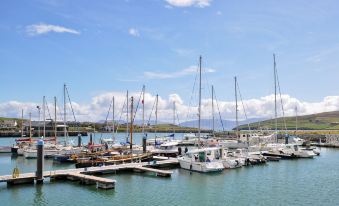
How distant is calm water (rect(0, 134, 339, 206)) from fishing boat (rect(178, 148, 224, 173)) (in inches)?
44.1

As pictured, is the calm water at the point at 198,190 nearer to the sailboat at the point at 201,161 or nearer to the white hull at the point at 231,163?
the sailboat at the point at 201,161

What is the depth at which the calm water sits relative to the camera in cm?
3475

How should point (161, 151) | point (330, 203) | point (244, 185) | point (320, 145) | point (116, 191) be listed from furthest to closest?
point (320, 145)
point (161, 151)
point (244, 185)
point (116, 191)
point (330, 203)

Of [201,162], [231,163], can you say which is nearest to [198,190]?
[201,162]

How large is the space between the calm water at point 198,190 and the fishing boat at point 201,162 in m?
1.12

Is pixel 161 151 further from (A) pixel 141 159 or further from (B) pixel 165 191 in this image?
(B) pixel 165 191

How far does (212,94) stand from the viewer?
87.7 metres

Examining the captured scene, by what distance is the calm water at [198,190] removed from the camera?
3475 cm

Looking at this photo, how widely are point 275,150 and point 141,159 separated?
26.3m

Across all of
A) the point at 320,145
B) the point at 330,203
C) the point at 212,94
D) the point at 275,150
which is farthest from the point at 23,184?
the point at 320,145

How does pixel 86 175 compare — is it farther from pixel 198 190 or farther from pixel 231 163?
pixel 231 163

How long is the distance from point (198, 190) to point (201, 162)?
10.9 m

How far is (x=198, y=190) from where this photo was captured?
40156 mm

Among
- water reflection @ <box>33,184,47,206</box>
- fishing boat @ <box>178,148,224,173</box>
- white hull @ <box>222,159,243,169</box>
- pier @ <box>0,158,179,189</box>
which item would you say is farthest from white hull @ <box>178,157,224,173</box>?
water reflection @ <box>33,184,47,206</box>
